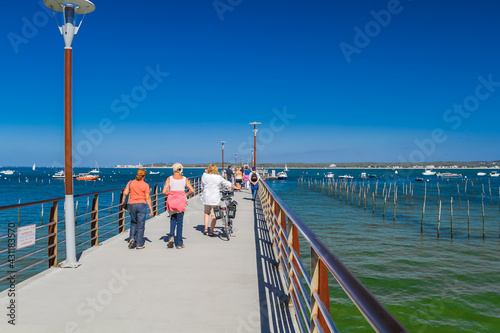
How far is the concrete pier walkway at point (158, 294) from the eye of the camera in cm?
380

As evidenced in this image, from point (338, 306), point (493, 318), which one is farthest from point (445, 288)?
point (338, 306)

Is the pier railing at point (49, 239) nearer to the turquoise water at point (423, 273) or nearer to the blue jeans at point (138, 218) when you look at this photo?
the blue jeans at point (138, 218)

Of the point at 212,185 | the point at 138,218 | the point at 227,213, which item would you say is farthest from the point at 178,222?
the point at 227,213

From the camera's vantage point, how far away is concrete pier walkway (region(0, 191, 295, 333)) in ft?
12.5

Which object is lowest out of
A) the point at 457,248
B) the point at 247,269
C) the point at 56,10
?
the point at 457,248

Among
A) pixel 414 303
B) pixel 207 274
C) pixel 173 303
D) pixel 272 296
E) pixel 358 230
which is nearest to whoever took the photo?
pixel 173 303

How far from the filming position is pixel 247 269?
590 cm

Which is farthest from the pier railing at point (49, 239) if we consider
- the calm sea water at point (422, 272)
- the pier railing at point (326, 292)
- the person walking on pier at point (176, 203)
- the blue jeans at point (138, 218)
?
the pier railing at point (326, 292)

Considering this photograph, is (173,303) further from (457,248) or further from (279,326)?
(457,248)

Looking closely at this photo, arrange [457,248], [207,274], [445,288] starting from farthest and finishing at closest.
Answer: [457,248] → [445,288] → [207,274]

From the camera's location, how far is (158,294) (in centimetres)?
468

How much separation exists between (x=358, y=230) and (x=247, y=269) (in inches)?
751

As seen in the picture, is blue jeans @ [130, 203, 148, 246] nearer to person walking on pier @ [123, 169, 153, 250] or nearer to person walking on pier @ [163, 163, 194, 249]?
person walking on pier @ [123, 169, 153, 250]

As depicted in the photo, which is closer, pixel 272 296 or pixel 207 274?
pixel 272 296
